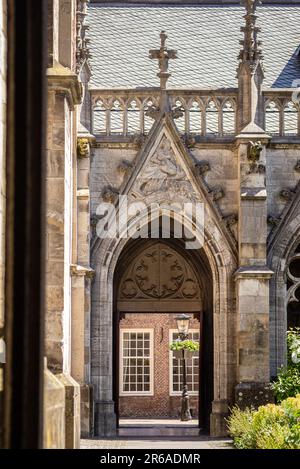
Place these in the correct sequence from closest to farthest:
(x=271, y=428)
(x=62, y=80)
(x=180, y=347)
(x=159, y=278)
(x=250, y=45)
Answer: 1. (x=62, y=80)
2. (x=271, y=428)
3. (x=250, y=45)
4. (x=159, y=278)
5. (x=180, y=347)

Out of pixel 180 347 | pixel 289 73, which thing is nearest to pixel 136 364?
pixel 180 347

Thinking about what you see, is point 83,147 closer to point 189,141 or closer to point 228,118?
point 189,141

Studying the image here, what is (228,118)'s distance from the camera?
21.9 m

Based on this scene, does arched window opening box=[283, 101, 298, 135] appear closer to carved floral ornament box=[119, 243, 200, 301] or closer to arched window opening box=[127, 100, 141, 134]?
arched window opening box=[127, 100, 141, 134]

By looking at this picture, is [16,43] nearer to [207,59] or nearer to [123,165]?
[123,165]

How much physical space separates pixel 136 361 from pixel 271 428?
69.9 feet

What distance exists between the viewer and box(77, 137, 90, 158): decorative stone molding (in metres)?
20.0

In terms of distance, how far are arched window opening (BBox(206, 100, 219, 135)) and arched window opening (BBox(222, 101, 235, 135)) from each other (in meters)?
0.15

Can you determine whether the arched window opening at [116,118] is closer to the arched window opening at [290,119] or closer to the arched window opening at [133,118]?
the arched window opening at [133,118]

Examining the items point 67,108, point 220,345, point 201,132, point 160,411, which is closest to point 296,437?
point 67,108

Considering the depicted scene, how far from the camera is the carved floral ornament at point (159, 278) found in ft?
73.7

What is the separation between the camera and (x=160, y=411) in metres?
33.8

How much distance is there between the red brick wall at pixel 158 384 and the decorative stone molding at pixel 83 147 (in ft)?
46.8

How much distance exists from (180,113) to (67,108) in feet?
32.8
